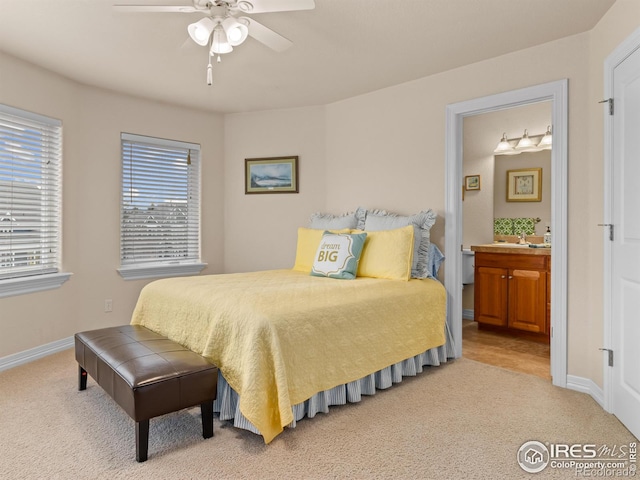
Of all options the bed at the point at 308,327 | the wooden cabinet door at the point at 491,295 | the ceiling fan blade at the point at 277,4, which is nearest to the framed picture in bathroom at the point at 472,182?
the wooden cabinet door at the point at 491,295

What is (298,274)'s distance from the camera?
353 cm

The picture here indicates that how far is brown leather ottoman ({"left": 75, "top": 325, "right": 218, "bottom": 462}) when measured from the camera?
6.22 ft

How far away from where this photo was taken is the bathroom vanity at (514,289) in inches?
153

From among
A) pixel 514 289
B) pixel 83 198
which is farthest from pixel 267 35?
pixel 514 289

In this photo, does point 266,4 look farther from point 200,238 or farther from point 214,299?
point 200,238

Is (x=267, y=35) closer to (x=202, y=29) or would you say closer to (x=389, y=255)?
(x=202, y=29)

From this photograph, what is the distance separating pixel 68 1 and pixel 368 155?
8.52 feet

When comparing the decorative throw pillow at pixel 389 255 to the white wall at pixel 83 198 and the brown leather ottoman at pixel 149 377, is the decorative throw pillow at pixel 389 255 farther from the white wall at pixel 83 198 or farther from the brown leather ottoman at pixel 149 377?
the white wall at pixel 83 198

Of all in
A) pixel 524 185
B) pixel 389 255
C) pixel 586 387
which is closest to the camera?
pixel 586 387

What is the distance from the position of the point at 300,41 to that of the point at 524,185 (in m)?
3.21

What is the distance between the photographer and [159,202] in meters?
4.36

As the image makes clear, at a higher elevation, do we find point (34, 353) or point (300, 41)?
point (300, 41)

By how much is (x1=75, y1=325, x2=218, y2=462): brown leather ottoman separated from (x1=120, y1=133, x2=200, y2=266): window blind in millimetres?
1932

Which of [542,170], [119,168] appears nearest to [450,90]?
[542,170]
